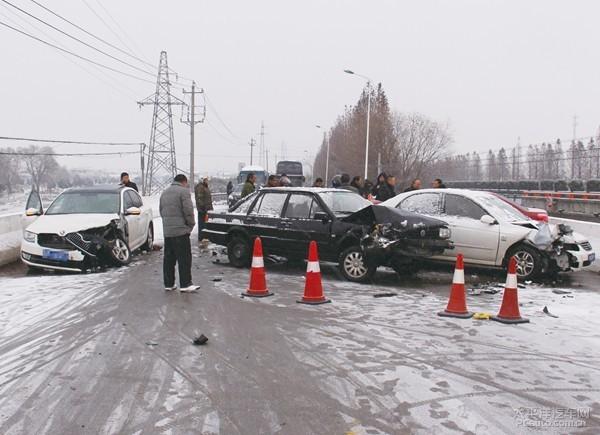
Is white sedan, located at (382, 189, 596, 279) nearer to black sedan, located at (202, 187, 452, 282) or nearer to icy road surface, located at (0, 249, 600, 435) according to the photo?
black sedan, located at (202, 187, 452, 282)

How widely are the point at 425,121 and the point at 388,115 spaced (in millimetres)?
3452

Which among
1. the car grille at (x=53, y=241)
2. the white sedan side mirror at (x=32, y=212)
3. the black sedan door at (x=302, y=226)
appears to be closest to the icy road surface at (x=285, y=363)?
the car grille at (x=53, y=241)

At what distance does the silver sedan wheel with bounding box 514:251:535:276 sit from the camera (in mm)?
9891

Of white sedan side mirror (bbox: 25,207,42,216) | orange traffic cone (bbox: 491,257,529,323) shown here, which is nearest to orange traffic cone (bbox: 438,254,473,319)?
orange traffic cone (bbox: 491,257,529,323)

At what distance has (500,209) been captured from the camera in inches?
Answer: 422

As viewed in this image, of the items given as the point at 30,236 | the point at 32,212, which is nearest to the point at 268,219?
the point at 30,236

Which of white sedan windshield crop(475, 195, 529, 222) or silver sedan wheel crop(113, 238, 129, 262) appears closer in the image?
white sedan windshield crop(475, 195, 529, 222)

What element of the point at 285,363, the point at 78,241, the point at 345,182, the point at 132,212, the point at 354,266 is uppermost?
the point at 345,182

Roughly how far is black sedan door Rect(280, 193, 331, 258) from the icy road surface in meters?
1.66

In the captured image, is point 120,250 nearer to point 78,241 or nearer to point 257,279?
point 78,241

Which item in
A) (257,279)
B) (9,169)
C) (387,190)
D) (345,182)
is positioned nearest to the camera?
(257,279)

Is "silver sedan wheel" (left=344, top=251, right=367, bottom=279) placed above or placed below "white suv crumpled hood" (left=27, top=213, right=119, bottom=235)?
below

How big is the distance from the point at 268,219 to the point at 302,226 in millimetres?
855

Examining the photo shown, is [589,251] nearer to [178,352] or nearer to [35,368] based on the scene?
[178,352]
